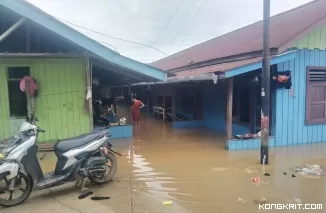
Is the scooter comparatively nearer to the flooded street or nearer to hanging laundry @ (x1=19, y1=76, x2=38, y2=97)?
the flooded street

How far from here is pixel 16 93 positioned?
805cm

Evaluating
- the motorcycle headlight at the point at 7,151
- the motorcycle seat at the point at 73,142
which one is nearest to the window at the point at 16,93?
the motorcycle seat at the point at 73,142

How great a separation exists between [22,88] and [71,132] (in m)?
1.69

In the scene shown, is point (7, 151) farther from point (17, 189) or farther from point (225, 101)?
point (225, 101)

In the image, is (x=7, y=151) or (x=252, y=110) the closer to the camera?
(x=7, y=151)

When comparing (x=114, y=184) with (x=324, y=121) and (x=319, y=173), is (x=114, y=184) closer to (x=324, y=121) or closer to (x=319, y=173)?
(x=319, y=173)

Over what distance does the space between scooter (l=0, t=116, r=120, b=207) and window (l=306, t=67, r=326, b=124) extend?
6705mm

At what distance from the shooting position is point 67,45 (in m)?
8.27

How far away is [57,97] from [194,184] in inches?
179

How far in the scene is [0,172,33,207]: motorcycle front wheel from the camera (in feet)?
15.2

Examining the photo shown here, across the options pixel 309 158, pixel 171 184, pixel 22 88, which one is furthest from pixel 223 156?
pixel 22 88

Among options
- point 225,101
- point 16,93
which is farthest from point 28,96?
point 225,101

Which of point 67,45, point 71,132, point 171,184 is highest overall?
point 67,45

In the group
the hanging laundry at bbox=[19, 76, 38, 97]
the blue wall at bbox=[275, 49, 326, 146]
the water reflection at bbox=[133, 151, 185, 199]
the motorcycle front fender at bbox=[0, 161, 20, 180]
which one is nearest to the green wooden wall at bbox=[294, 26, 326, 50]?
the blue wall at bbox=[275, 49, 326, 146]
